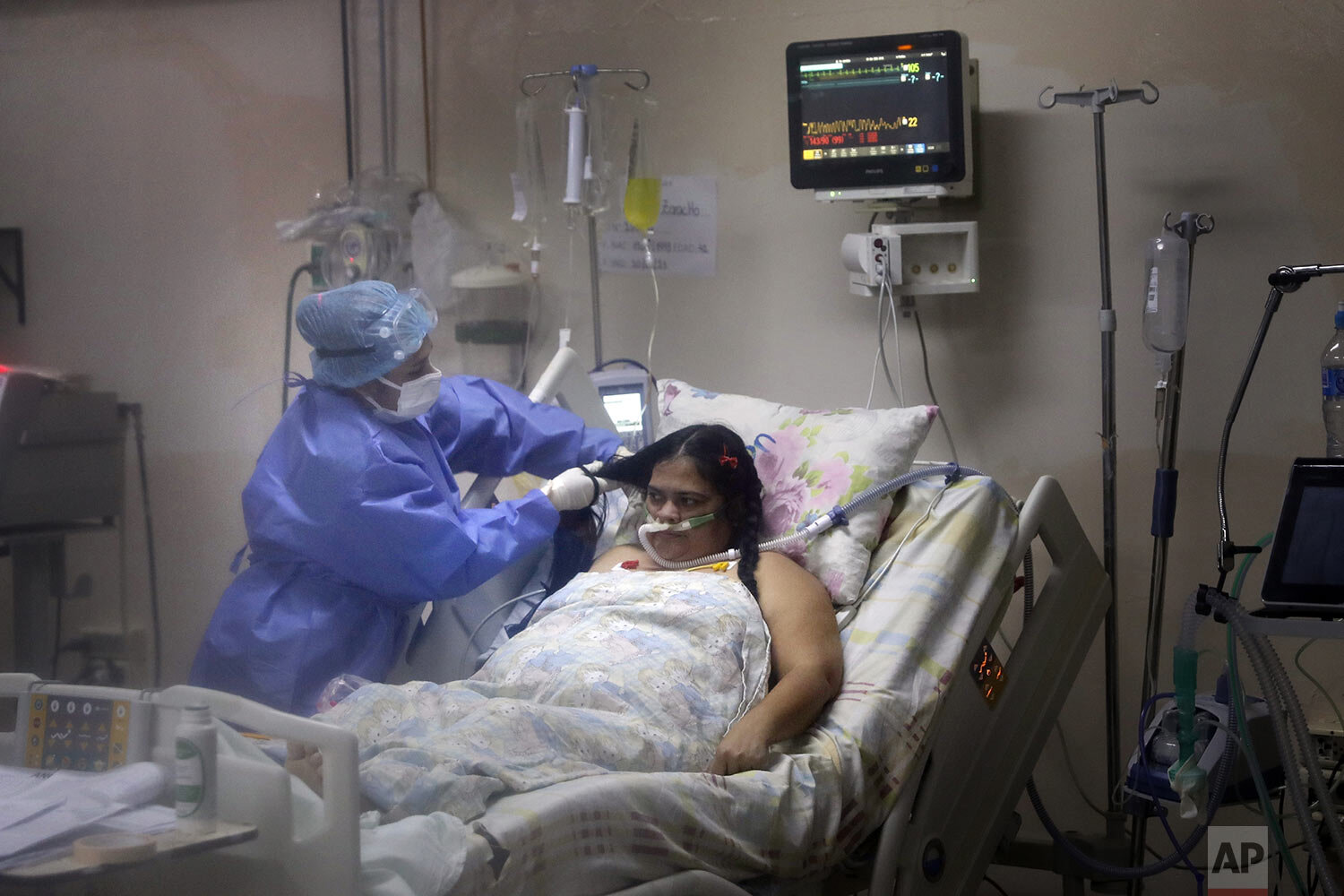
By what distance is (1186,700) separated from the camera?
1768mm

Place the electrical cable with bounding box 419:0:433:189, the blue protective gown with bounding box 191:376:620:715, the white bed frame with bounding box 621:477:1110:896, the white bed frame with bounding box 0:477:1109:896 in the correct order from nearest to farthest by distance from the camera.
→ the white bed frame with bounding box 0:477:1109:896 < the white bed frame with bounding box 621:477:1110:896 < the blue protective gown with bounding box 191:376:620:715 < the electrical cable with bounding box 419:0:433:189

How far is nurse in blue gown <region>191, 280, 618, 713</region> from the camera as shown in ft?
6.02

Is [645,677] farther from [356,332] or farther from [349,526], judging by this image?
[356,332]

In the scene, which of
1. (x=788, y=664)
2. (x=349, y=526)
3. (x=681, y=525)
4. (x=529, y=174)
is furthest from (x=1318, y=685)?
(x=529, y=174)

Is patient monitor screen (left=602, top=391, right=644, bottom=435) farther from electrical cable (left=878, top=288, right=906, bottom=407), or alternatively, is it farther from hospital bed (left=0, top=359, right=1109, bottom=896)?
hospital bed (left=0, top=359, right=1109, bottom=896)

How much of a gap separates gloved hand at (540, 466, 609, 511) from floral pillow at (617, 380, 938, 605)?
0.08 metres

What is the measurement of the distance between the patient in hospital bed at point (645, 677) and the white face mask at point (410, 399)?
35 centimetres

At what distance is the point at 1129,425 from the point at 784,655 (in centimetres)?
110

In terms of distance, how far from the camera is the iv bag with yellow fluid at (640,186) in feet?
8.78

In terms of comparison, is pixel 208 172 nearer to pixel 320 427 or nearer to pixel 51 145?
pixel 51 145

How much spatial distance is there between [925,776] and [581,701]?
21.8 inches

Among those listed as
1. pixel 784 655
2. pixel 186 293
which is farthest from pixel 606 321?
pixel 186 293

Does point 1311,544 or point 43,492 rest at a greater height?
point 43,492

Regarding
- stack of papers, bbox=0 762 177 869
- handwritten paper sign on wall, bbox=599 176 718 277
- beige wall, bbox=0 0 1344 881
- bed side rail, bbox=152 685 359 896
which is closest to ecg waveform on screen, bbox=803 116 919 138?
beige wall, bbox=0 0 1344 881
